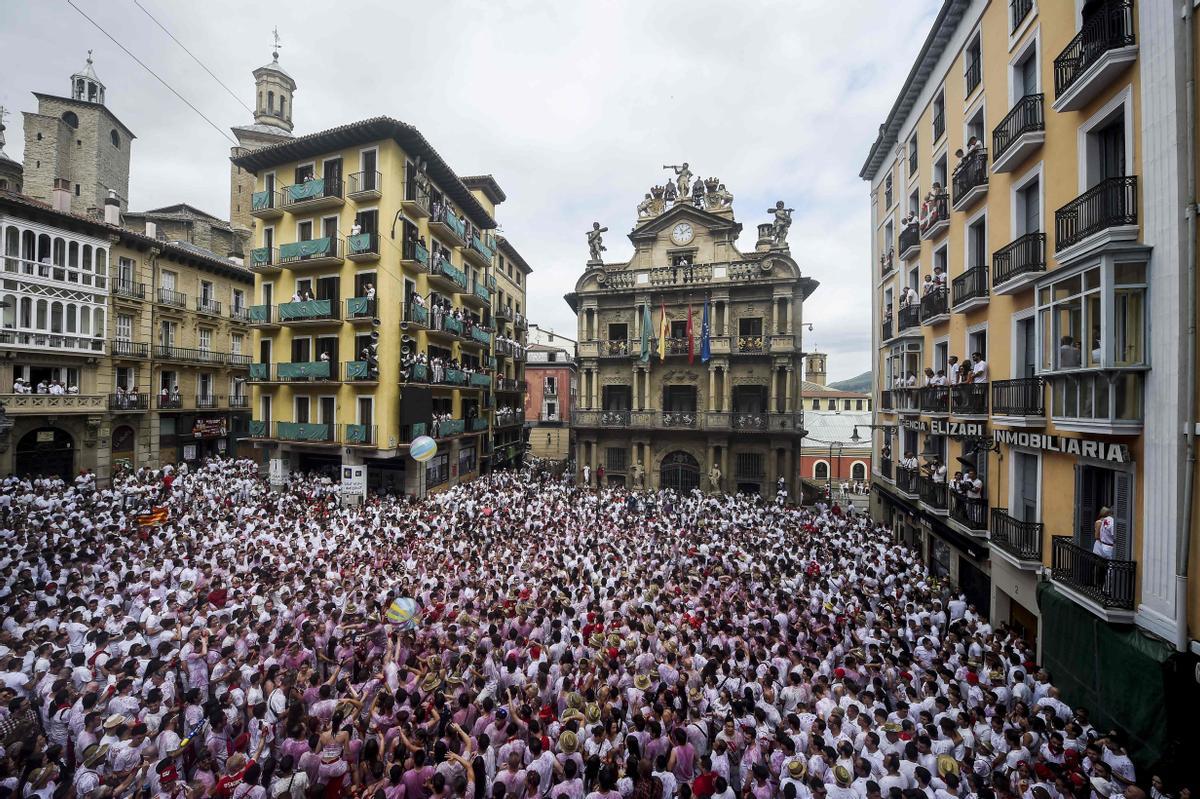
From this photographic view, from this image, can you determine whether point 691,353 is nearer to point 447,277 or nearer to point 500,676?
point 447,277

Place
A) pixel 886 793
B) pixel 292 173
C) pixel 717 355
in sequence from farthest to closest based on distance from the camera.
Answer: pixel 717 355, pixel 292 173, pixel 886 793

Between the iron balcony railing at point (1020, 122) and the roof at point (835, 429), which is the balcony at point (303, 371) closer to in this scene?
the iron balcony railing at point (1020, 122)

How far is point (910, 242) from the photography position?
19.1 meters

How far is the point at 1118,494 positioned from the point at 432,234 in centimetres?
2858

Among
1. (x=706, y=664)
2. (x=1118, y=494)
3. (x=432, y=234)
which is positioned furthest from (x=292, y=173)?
(x=1118, y=494)

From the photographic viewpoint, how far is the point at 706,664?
8828 millimetres

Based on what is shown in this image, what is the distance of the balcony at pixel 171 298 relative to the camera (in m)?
29.1

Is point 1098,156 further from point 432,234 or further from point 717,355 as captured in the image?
point 432,234

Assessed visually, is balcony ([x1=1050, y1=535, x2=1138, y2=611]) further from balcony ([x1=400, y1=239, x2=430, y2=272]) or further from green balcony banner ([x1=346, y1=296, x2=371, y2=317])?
balcony ([x1=400, y1=239, x2=430, y2=272])

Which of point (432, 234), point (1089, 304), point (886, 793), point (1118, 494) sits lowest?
point (886, 793)

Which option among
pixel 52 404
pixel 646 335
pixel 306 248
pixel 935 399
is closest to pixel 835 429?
pixel 646 335

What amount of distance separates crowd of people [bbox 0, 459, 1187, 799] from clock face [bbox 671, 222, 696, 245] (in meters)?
22.4

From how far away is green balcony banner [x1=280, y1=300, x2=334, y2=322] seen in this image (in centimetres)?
2383

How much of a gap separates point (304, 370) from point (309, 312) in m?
2.83
